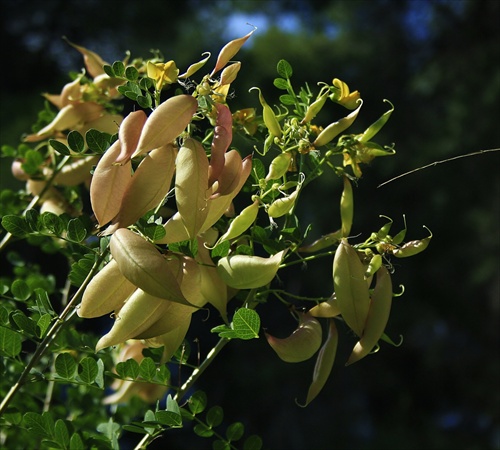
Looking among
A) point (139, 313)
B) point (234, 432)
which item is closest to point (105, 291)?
point (139, 313)

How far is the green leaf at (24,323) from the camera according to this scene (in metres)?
0.33

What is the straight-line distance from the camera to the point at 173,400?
1.09 ft

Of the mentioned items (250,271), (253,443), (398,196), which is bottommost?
(398,196)

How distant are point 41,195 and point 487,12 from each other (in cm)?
448

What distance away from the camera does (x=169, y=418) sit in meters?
0.33

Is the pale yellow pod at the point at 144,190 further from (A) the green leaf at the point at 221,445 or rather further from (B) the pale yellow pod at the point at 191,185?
(A) the green leaf at the point at 221,445

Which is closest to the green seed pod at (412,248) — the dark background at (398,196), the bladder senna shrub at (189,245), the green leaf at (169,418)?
the bladder senna shrub at (189,245)

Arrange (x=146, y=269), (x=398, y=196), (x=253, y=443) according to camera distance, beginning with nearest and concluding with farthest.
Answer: (x=146, y=269) < (x=253, y=443) < (x=398, y=196)

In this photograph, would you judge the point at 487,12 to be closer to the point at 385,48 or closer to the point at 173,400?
the point at 385,48

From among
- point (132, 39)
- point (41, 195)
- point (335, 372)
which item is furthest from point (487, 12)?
point (41, 195)

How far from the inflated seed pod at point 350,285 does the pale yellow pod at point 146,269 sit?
0.20 ft

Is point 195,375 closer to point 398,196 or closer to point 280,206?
point 280,206

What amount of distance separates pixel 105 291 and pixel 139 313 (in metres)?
0.01

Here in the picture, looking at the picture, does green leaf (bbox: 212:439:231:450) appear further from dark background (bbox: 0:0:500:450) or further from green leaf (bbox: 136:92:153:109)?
dark background (bbox: 0:0:500:450)
